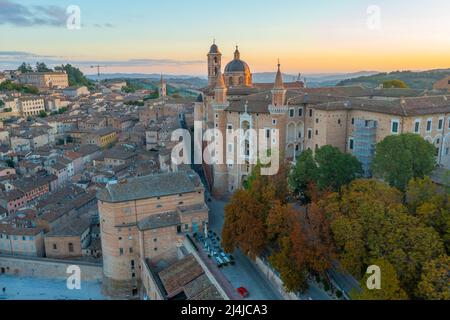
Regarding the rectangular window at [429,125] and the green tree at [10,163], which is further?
the green tree at [10,163]

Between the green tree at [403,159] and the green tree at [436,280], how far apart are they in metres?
9.68

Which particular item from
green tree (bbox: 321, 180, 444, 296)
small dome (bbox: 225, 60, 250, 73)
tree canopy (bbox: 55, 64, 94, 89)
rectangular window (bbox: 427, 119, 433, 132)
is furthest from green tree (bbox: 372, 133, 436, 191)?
tree canopy (bbox: 55, 64, 94, 89)

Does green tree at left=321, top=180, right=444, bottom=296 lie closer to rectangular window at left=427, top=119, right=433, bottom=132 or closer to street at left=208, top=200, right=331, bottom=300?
street at left=208, top=200, right=331, bottom=300

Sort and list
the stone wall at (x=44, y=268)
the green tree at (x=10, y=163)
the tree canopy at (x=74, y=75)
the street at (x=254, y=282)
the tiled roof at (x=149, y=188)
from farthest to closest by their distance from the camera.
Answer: the tree canopy at (x=74, y=75), the green tree at (x=10, y=163), the stone wall at (x=44, y=268), the tiled roof at (x=149, y=188), the street at (x=254, y=282)

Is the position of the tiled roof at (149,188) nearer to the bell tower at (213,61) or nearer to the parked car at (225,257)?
the parked car at (225,257)

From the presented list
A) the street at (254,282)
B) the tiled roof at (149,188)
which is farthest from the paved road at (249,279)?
the tiled roof at (149,188)

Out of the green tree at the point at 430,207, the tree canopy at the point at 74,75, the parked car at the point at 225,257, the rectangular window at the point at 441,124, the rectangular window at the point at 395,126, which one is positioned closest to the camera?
the green tree at the point at 430,207

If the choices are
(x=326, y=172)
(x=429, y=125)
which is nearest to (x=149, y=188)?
(x=326, y=172)

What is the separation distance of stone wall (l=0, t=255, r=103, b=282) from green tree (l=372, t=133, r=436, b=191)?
839 inches

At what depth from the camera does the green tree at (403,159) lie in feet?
77.8

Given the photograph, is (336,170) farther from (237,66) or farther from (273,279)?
(237,66)

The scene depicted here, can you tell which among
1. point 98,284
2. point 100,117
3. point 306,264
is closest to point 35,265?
point 98,284
